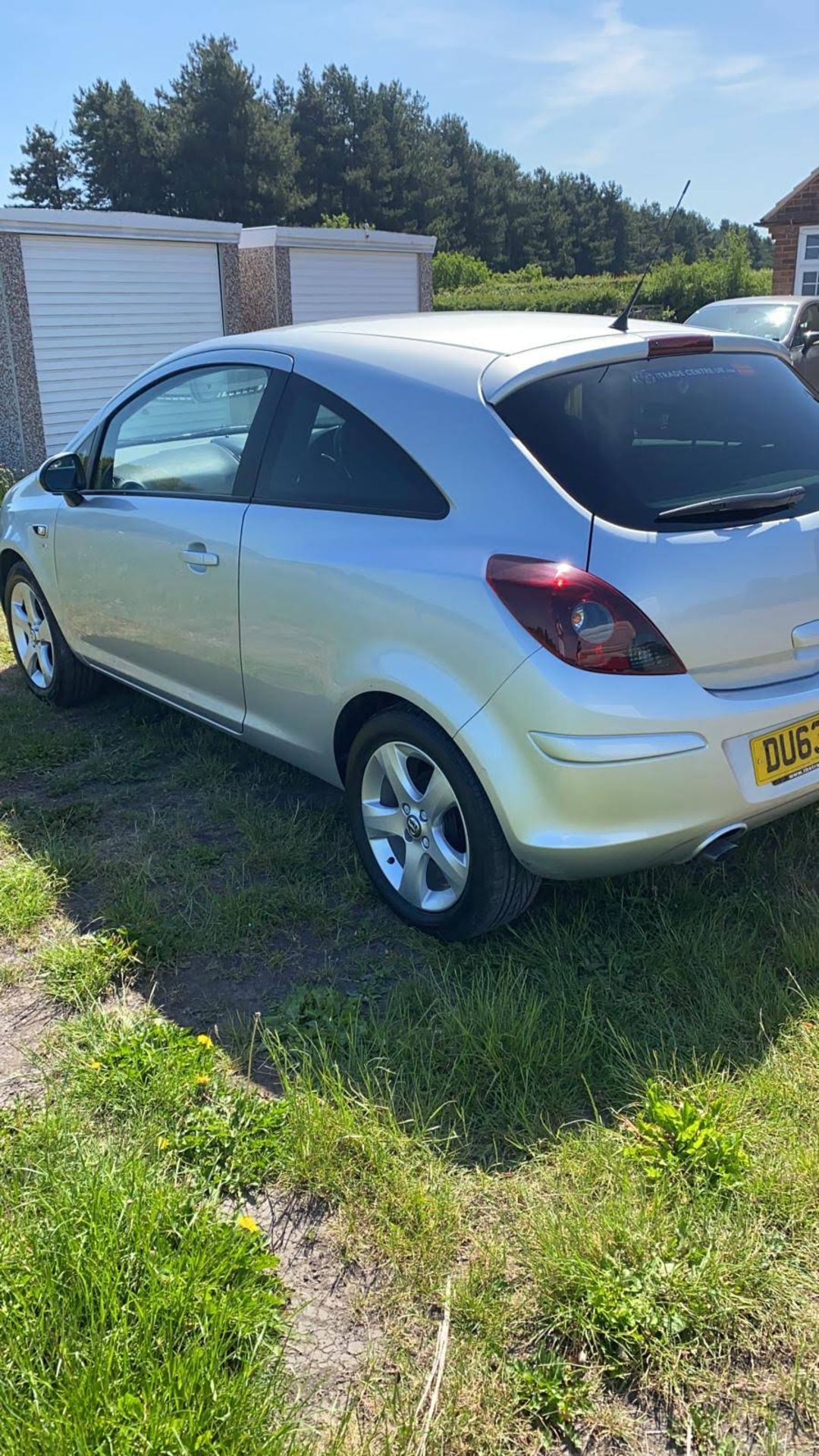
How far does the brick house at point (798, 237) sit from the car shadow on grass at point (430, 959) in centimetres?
2189

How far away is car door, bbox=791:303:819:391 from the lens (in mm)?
11711

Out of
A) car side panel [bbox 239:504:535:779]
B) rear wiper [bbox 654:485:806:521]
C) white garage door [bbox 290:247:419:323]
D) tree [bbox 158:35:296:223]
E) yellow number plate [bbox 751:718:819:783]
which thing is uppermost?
tree [bbox 158:35:296:223]

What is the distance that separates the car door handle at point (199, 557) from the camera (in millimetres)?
3811

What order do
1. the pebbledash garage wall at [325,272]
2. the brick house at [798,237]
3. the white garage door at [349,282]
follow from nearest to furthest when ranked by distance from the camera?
the pebbledash garage wall at [325,272] < the white garage door at [349,282] < the brick house at [798,237]

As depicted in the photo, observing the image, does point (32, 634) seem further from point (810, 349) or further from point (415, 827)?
point (810, 349)

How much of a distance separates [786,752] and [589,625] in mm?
675

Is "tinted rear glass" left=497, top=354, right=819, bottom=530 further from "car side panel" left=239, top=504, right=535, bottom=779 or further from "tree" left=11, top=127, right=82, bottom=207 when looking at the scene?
"tree" left=11, top=127, right=82, bottom=207

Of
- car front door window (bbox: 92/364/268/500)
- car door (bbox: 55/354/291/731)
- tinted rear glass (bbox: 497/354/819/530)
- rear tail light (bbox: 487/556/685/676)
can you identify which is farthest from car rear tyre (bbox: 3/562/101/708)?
rear tail light (bbox: 487/556/685/676)

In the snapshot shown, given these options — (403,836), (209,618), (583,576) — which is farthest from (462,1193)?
(209,618)

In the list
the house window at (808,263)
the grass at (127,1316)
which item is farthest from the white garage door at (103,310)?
the grass at (127,1316)

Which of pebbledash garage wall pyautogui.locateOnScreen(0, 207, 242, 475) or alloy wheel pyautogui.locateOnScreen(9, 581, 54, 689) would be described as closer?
alloy wheel pyautogui.locateOnScreen(9, 581, 54, 689)

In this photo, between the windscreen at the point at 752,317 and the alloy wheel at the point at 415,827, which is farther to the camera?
the windscreen at the point at 752,317

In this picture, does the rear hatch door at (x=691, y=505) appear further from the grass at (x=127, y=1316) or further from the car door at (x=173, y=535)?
the grass at (x=127, y=1316)

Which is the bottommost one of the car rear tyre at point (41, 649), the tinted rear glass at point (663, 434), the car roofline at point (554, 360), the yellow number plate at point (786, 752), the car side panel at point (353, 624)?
the car rear tyre at point (41, 649)
